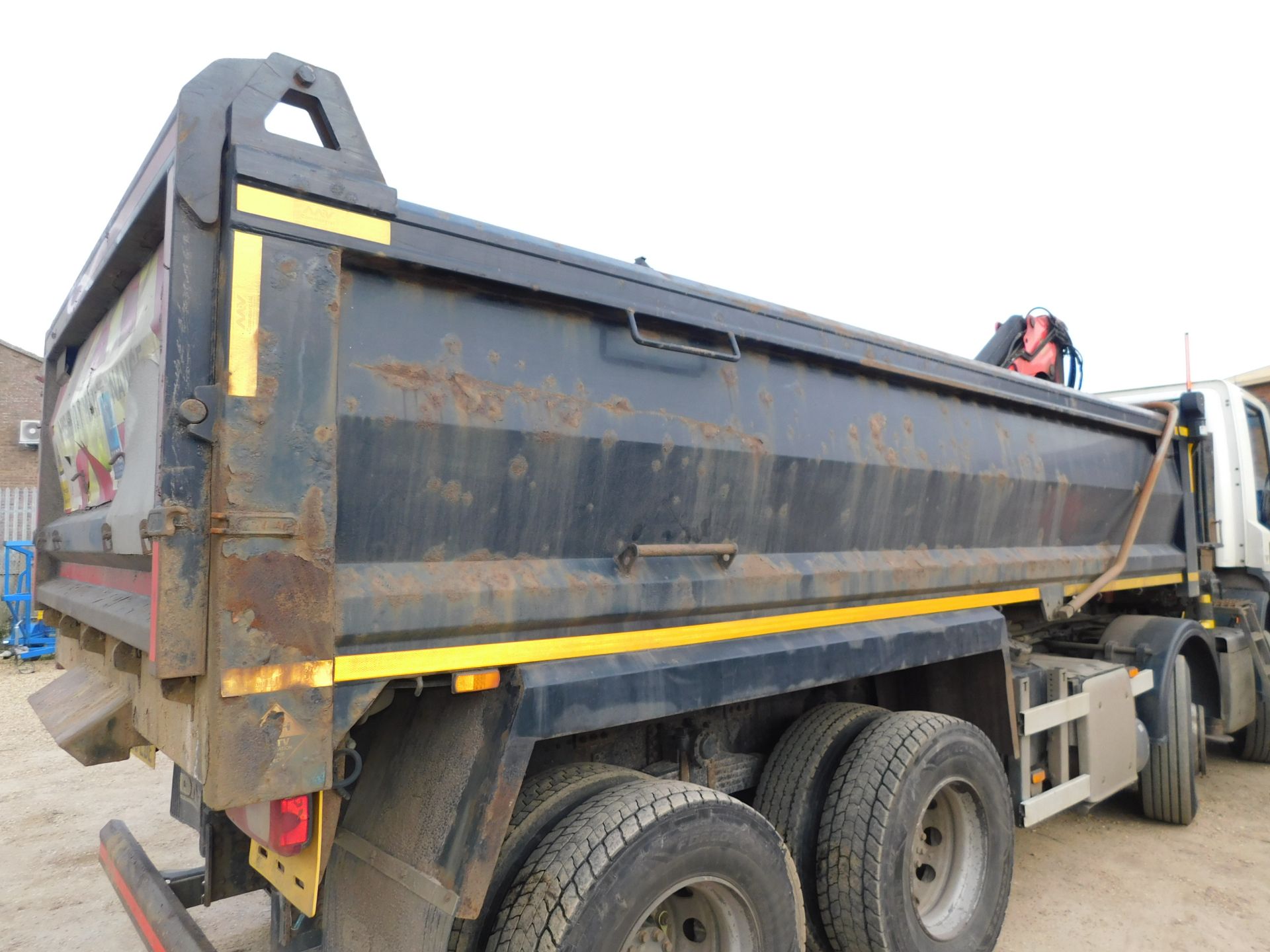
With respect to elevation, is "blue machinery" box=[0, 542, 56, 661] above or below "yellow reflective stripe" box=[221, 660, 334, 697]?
below

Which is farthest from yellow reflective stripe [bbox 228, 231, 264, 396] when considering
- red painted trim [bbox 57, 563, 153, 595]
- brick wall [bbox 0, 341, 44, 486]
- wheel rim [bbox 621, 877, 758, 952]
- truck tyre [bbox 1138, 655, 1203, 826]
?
brick wall [bbox 0, 341, 44, 486]

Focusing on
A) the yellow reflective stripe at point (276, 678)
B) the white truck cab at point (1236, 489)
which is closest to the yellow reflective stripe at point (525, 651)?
the yellow reflective stripe at point (276, 678)

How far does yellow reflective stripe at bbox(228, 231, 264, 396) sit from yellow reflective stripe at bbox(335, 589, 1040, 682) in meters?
0.68

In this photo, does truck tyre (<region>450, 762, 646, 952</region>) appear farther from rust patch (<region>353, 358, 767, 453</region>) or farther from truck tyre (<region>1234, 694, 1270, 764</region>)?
truck tyre (<region>1234, 694, 1270, 764</region>)

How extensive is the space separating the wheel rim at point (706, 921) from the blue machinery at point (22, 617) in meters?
12.0

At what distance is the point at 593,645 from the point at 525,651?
24cm

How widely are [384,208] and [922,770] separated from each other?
279 cm

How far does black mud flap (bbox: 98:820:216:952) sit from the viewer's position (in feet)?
7.98

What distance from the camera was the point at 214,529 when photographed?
177 cm

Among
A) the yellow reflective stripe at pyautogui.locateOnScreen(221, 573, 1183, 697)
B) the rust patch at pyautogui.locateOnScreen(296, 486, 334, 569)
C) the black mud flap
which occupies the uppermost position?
the rust patch at pyautogui.locateOnScreen(296, 486, 334, 569)

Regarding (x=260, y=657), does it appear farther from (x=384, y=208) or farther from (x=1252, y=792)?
(x=1252, y=792)

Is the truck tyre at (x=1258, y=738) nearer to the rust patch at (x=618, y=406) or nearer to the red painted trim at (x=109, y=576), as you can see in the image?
the rust patch at (x=618, y=406)

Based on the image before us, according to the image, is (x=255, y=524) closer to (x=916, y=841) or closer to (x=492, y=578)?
(x=492, y=578)

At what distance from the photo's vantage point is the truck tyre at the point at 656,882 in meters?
2.07
